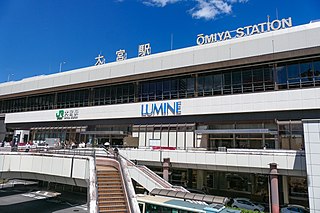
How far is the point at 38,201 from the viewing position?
28.6m

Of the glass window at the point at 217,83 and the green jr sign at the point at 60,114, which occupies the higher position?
the glass window at the point at 217,83

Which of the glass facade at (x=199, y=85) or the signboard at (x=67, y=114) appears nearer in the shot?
the glass facade at (x=199, y=85)

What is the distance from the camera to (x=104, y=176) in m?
17.2

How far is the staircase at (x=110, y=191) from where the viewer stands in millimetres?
14766

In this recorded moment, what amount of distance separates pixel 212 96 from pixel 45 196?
2381 cm

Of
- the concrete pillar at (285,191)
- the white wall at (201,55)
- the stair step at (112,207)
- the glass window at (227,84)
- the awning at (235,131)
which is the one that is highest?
the white wall at (201,55)

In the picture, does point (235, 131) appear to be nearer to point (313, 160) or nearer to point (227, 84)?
point (227, 84)

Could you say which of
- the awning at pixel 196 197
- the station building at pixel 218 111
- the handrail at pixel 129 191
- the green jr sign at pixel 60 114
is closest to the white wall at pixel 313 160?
the station building at pixel 218 111

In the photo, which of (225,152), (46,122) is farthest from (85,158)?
(46,122)

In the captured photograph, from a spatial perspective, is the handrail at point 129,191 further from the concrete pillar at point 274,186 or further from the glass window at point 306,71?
the glass window at point 306,71

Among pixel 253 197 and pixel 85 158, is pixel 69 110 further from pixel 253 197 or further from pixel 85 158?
pixel 253 197

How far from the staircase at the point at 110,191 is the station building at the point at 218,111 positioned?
11563 mm

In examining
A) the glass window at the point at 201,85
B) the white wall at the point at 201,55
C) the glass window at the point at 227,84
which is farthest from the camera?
the glass window at the point at 201,85

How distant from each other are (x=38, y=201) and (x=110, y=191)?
1727 cm
